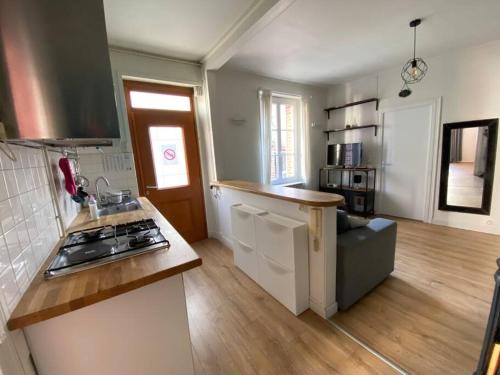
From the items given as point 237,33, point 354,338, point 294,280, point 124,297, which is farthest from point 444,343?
point 237,33

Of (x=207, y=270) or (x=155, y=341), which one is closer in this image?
(x=155, y=341)

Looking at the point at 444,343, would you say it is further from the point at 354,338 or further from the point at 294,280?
the point at 294,280

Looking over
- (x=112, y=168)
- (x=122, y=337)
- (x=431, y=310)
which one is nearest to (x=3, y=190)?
(x=122, y=337)

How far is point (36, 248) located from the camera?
917mm

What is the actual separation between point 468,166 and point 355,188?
1.59 m

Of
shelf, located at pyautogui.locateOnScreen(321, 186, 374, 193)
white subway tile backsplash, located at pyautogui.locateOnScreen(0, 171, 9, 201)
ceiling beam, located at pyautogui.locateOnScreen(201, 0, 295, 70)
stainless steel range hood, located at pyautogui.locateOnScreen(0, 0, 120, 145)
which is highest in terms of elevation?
ceiling beam, located at pyautogui.locateOnScreen(201, 0, 295, 70)

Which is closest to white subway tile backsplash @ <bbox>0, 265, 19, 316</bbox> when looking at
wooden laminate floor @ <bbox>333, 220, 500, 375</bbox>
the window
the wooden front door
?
wooden laminate floor @ <bbox>333, 220, 500, 375</bbox>

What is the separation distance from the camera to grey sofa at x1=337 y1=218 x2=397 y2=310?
167 cm

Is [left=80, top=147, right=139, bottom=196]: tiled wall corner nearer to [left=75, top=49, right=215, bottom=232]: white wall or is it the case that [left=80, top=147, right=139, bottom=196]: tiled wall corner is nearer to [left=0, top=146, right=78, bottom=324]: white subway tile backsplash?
[left=75, top=49, right=215, bottom=232]: white wall

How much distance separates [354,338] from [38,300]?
5.87ft

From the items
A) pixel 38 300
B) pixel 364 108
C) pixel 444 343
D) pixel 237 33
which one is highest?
pixel 237 33

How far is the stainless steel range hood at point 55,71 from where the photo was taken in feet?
2.28

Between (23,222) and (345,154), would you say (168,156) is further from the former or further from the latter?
(345,154)

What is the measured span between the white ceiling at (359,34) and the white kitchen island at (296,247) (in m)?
1.75
